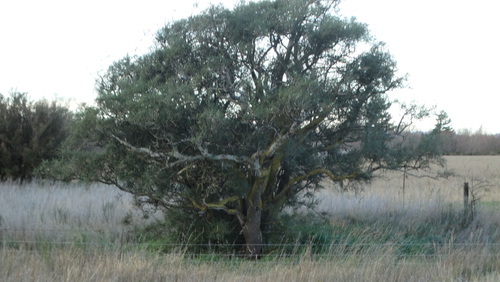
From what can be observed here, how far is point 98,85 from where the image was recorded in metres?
10.9

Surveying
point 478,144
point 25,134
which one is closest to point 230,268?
point 25,134

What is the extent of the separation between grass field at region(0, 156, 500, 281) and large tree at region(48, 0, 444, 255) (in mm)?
1209

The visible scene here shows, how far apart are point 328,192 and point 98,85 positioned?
985 cm

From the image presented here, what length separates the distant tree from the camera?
2358 cm

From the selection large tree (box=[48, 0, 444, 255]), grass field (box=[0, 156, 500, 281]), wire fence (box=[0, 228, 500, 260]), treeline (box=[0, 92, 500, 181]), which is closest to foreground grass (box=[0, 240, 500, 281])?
grass field (box=[0, 156, 500, 281])

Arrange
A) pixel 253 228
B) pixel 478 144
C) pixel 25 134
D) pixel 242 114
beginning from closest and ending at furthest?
pixel 242 114, pixel 253 228, pixel 25 134, pixel 478 144

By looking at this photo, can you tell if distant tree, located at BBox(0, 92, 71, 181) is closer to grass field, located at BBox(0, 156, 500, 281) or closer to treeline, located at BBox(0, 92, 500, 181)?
treeline, located at BBox(0, 92, 500, 181)

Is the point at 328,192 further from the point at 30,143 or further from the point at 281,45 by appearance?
the point at 30,143

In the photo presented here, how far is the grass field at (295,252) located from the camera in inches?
330

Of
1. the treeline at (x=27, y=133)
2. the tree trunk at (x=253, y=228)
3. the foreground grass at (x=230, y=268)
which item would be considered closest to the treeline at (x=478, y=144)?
the treeline at (x=27, y=133)

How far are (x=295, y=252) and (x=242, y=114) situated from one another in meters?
2.67

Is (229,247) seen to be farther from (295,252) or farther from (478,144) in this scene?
(478,144)

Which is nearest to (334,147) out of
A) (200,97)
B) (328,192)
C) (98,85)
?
(200,97)

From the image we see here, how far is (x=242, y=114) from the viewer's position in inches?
390
